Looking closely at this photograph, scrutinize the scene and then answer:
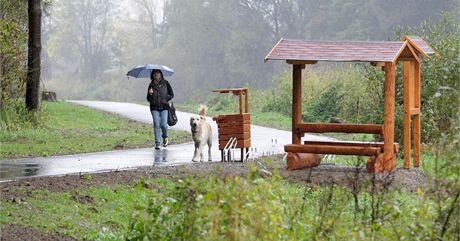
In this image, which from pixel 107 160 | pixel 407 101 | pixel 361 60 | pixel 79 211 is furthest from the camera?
pixel 107 160

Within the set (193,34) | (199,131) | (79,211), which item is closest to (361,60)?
(199,131)

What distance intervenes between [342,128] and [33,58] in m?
14.3

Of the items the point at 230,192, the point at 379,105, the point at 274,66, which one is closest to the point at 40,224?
the point at 230,192

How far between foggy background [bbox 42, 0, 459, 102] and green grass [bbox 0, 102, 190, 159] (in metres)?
27.9

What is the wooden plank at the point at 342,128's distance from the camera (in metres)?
17.8

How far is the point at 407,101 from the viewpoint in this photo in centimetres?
1834

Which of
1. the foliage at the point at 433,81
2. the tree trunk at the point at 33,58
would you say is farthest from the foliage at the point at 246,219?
the tree trunk at the point at 33,58

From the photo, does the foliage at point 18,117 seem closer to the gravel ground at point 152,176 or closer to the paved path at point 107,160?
the paved path at point 107,160

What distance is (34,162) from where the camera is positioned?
18.9 meters

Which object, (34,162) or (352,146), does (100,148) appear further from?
(352,146)

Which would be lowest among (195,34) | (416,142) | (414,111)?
(416,142)

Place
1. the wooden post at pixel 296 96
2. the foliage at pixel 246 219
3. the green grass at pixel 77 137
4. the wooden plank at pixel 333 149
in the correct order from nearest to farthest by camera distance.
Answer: the foliage at pixel 246 219 → the wooden plank at pixel 333 149 → the wooden post at pixel 296 96 → the green grass at pixel 77 137

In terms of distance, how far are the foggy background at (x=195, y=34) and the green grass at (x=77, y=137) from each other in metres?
27.9

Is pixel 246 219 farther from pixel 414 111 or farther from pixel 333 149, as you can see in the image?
pixel 414 111
